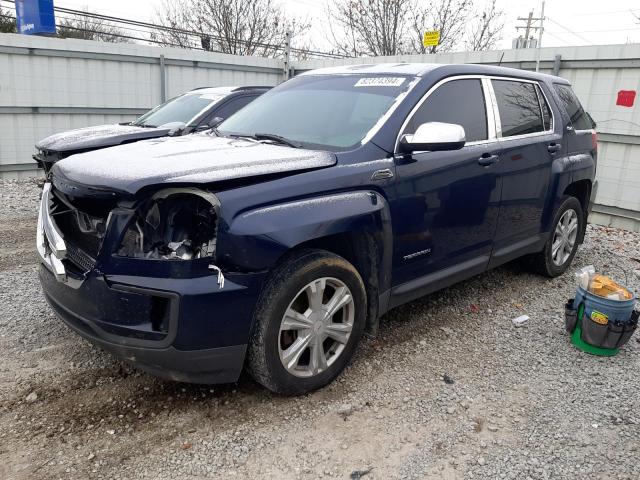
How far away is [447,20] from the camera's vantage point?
60.1 feet

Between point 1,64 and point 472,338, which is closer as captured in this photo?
point 472,338

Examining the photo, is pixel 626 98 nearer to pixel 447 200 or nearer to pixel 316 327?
pixel 447 200

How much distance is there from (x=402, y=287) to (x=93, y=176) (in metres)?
1.98

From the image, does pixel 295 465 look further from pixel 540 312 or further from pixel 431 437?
pixel 540 312

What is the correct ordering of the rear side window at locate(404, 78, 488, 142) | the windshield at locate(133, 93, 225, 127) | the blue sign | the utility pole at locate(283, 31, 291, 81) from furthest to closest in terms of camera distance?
the utility pole at locate(283, 31, 291, 81) → the blue sign → the windshield at locate(133, 93, 225, 127) → the rear side window at locate(404, 78, 488, 142)

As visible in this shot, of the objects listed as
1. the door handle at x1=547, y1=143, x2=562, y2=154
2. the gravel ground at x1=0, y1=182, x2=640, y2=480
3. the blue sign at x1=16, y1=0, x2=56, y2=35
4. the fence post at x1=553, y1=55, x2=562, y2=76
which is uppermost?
the blue sign at x1=16, y1=0, x2=56, y2=35

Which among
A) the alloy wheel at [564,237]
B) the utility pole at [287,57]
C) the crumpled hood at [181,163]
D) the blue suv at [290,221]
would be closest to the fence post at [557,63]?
the alloy wheel at [564,237]

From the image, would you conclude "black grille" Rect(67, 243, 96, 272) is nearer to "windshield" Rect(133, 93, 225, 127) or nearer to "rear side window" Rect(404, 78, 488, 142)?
"rear side window" Rect(404, 78, 488, 142)

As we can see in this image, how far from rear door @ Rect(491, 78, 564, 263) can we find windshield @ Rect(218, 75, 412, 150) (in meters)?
1.11

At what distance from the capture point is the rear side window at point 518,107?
430cm

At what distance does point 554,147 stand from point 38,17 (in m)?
10.8

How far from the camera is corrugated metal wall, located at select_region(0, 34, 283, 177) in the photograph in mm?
10031

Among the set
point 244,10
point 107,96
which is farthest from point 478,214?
point 244,10

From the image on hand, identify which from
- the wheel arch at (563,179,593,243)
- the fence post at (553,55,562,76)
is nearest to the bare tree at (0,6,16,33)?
the fence post at (553,55,562,76)
